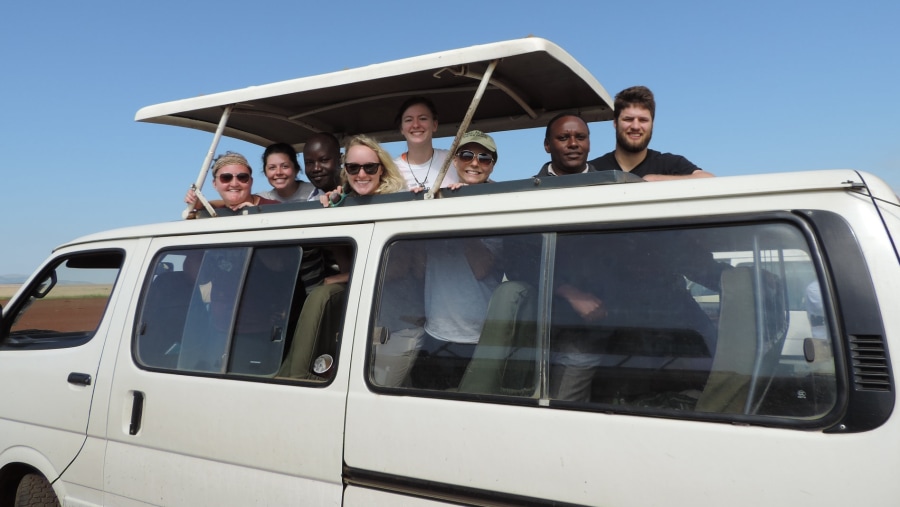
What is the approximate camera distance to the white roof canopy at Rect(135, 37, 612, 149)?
3.06 m

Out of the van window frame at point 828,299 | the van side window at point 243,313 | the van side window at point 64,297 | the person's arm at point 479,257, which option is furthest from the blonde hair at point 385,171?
the van window frame at point 828,299

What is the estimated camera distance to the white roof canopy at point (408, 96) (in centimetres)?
306

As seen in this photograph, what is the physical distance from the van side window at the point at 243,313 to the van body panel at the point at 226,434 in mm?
77

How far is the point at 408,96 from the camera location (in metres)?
4.00

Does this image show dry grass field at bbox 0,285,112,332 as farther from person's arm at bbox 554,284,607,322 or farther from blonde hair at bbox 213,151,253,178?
person's arm at bbox 554,284,607,322

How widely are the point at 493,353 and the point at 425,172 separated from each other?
6.41 ft

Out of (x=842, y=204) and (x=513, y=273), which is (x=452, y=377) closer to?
(x=513, y=273)

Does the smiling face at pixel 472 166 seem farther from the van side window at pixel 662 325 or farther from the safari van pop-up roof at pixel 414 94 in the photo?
the van side window at pixel 662 325

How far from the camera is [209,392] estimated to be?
2.93 metres

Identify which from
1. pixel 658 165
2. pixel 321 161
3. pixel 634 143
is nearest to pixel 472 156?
pixel 634 143

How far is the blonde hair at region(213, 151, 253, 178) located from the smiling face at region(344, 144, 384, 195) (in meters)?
0.99

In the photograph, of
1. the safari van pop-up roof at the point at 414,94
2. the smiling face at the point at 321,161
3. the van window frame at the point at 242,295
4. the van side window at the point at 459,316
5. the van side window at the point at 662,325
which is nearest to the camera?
the van side window at the point at 662,325

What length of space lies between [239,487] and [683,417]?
6.18 feet

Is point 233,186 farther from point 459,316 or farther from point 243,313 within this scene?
point 459,316
